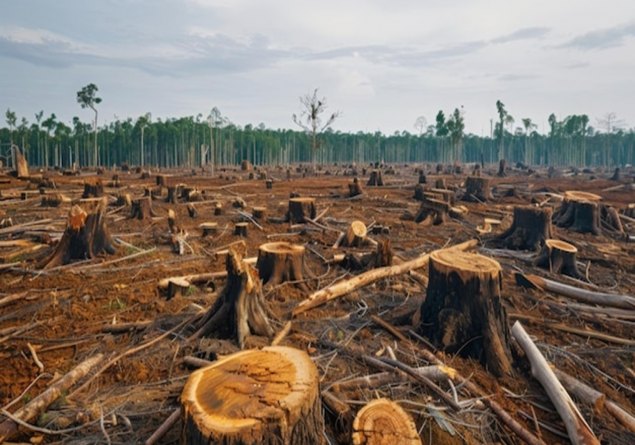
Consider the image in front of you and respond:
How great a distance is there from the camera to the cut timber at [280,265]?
20.2 feet

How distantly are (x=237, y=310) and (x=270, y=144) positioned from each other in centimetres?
8031

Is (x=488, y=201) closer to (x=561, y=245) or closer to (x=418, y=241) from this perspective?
(x=418, y=241)

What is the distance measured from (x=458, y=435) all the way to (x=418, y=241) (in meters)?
7.14

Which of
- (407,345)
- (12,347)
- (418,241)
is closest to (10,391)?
(12,347)

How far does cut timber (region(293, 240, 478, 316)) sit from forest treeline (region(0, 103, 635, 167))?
5147 centimetres

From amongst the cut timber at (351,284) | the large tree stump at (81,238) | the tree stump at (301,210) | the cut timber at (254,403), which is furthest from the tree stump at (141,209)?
the cut timber at (254,403)

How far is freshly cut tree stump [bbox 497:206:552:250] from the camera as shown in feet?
30.1

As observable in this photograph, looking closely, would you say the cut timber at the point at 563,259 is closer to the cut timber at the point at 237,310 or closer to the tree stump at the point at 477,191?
the cut timber at the point at 237,310

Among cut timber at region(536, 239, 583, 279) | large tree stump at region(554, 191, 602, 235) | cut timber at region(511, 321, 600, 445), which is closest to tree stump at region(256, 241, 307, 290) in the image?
cut timber at region(511, 321, 600, 445)

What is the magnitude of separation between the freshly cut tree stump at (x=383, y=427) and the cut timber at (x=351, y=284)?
97.6 inches

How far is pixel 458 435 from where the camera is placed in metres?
2.99

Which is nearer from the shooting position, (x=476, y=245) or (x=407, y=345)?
(x=407, y=345)

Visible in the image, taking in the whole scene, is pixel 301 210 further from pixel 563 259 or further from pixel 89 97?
pixel 89 97

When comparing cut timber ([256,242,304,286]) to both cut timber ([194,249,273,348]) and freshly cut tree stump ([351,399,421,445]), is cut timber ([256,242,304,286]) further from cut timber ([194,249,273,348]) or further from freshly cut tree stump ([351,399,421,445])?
freshly cut tree stump ([351,399,421,445])
